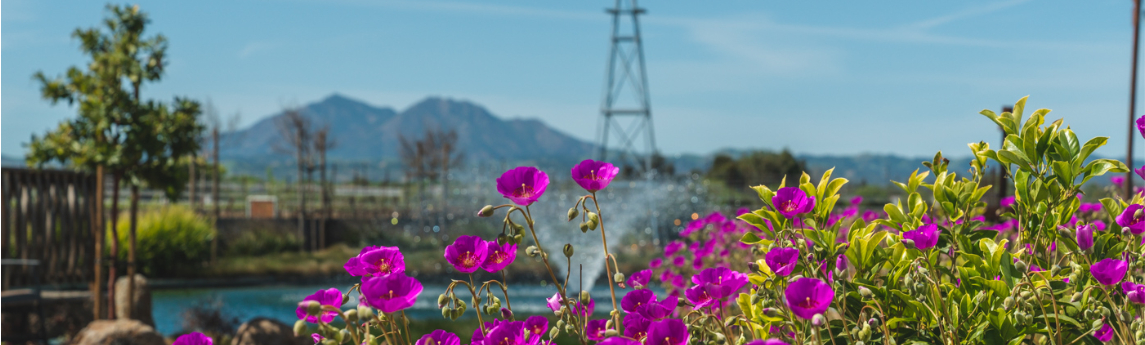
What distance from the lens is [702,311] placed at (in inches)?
58.5

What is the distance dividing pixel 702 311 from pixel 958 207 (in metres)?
0.56

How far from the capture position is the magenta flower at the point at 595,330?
1367mm

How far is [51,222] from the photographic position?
18.8ft

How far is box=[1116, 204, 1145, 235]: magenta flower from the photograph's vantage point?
149cm

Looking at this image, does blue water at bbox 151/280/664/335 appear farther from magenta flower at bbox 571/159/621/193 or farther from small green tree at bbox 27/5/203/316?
magenta flower at bbox 571/159/621/193

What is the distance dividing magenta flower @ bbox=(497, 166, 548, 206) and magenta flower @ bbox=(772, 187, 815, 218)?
421 mm

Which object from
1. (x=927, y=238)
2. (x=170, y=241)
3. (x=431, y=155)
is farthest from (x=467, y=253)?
(x=431, y=155)

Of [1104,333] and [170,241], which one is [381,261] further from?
[170,241]

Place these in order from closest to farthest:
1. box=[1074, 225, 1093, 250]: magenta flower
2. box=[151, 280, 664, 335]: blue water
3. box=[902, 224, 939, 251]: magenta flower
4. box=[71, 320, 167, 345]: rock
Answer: box=[902, 224, 939, 251]: magenta flower → box=[1074, 225, 1093, 250]: magenta flower → box=[71, 320, 167, 345]: rock → box=[151, 280, 664, 335]: blue water

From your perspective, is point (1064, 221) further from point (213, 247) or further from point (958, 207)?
point (213, 247)

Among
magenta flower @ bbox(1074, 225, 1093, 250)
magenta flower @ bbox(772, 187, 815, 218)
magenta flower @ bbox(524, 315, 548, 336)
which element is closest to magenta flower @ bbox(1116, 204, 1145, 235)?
magenta flower @ bbox(1074, 225, 1093, 250)

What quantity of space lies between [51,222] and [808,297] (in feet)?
20.6

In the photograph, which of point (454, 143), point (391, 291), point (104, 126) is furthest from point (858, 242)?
point (454, 143)

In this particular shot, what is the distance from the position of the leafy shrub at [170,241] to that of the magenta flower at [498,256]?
1162 centimetres
